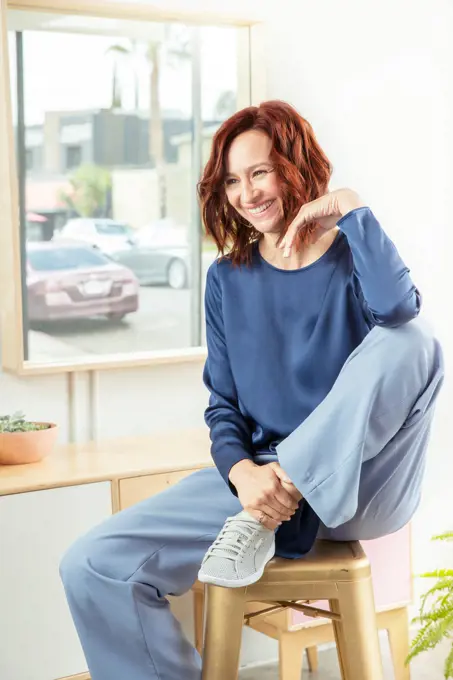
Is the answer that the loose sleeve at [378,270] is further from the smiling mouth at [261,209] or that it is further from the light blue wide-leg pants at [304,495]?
the smiling mouth at [261,209]

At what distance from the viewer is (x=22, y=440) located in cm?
229

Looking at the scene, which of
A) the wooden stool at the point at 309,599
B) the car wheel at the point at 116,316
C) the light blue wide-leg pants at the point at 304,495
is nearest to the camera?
the light blue wide-leg pants at the point at 304,495

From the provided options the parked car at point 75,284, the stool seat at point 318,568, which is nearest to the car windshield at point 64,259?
the parked car at point 75,284

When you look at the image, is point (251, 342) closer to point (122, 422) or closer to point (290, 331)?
point (290, 331)

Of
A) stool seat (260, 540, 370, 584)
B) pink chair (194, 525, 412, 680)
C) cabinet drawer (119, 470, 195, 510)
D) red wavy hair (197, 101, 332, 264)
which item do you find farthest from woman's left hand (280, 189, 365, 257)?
pink chair (194, 525, 412, 680)

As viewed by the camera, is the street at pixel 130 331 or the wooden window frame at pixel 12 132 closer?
the wooden window frame at pixel 12 132

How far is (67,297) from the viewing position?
2488 millimetres

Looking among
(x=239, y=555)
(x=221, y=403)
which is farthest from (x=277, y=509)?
(x=221, y=403)

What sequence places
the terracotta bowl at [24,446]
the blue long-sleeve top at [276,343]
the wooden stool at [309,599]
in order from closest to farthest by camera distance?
the wooden stool at [309,599] < the blue long-sleeve top at [276,343] < the terracotta bowl at [24,446]

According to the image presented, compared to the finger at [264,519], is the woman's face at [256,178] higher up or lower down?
higher up

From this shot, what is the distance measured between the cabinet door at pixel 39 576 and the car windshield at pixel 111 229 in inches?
26.1

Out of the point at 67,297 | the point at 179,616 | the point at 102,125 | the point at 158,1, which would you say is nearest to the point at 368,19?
the point at 158,1

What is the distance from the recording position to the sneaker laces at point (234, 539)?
A: 163 cm

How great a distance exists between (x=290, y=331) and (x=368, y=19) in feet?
4.46
